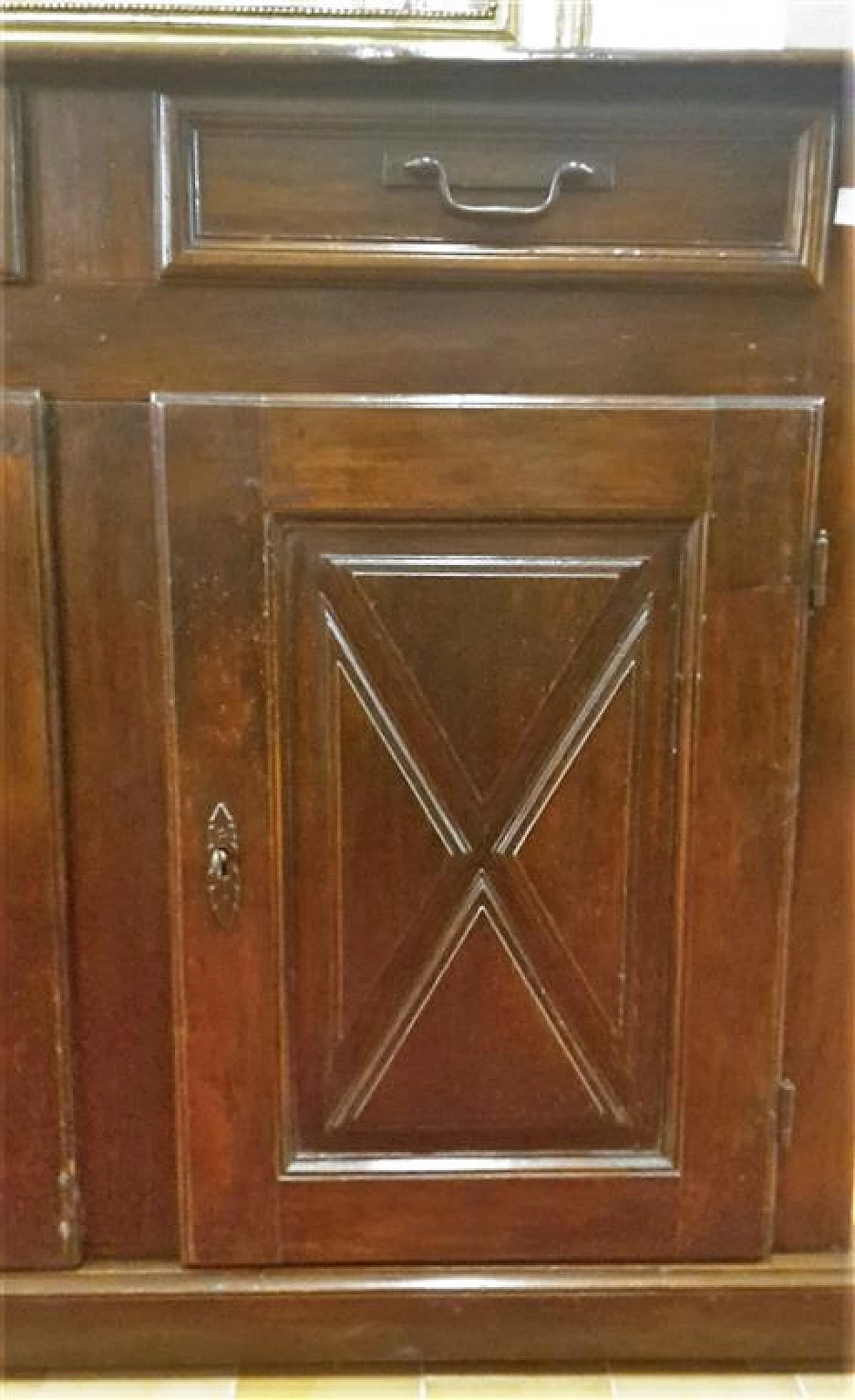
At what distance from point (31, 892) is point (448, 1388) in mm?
559

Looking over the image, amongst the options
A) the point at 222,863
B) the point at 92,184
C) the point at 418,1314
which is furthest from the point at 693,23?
the point at 418,1314

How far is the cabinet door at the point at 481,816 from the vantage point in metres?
Answer: 0.90

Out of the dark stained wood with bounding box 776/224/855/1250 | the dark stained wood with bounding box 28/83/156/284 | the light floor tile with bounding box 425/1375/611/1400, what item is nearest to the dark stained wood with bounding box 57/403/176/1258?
the dark stained wood with bounding box 28/83/156/284

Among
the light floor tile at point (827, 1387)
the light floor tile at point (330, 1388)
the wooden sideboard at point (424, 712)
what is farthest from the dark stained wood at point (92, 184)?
the light floor tile at point (827, 1387)

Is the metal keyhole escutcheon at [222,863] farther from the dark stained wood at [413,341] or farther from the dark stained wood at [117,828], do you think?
the dark stained wood at [413,341]

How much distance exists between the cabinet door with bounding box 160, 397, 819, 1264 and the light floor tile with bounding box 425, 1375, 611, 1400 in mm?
120

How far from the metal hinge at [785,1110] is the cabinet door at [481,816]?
0.01 metres

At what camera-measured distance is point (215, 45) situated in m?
0.83

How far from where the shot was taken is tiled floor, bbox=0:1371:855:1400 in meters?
1.02

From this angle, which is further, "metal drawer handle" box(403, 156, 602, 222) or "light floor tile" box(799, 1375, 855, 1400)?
"light floor tile" box(799, 1375, 855, 1400)

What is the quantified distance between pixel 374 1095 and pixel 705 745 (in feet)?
1.30

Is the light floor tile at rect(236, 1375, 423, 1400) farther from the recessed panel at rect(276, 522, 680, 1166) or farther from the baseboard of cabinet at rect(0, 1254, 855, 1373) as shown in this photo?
the recessed panel at rect(276, 522, 680, 1166)

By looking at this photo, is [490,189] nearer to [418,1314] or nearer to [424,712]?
[424,712]

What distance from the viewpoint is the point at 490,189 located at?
0.88 meters
